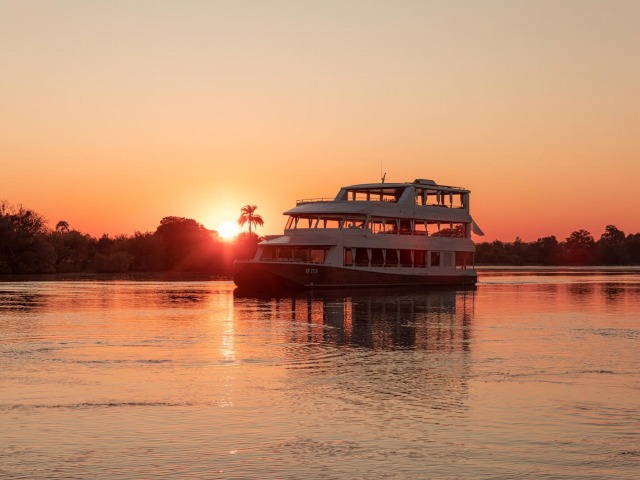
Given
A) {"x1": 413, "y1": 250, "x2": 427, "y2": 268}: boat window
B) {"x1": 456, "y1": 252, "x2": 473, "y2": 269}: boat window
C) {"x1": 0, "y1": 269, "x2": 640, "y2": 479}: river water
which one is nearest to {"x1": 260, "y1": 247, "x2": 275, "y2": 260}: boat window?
{"x1": 413, "y1": 250, "x2": 427, "y2": 268}: boat window

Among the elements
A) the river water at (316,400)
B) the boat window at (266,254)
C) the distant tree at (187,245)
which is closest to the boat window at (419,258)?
the boat window at (266,254)

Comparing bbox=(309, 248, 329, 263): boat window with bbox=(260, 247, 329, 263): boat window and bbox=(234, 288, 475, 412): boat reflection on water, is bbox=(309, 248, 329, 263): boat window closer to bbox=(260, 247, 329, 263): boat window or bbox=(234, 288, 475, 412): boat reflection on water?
bbox=(260, 247, 329, 263): boat window

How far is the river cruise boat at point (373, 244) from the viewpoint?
70938 millimetres

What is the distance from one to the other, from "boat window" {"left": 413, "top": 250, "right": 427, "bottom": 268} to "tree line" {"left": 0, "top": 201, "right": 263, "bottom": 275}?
62.6m

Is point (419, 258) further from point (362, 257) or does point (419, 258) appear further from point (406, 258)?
point (362, 257)

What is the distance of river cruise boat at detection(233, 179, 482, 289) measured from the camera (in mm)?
70938

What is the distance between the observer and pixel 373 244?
244ft

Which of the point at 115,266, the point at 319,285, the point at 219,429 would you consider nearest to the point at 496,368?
the point at 219,429

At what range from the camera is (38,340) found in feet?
108

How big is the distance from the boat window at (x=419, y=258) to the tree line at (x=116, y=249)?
62573 millimetres

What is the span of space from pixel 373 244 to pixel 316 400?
178 feet

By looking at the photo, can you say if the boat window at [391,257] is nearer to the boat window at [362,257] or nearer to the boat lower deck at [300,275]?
the boat lower deck at [300,275]

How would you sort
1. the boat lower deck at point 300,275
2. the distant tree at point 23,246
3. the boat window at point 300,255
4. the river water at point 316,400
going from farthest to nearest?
1. the distant tree at point 23,246
2. the boat window at point 300,255
3. the boat lower deck at point 300,275
4. the river water at point 316,400

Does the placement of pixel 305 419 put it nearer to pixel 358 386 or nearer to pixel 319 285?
pixel 358 386
